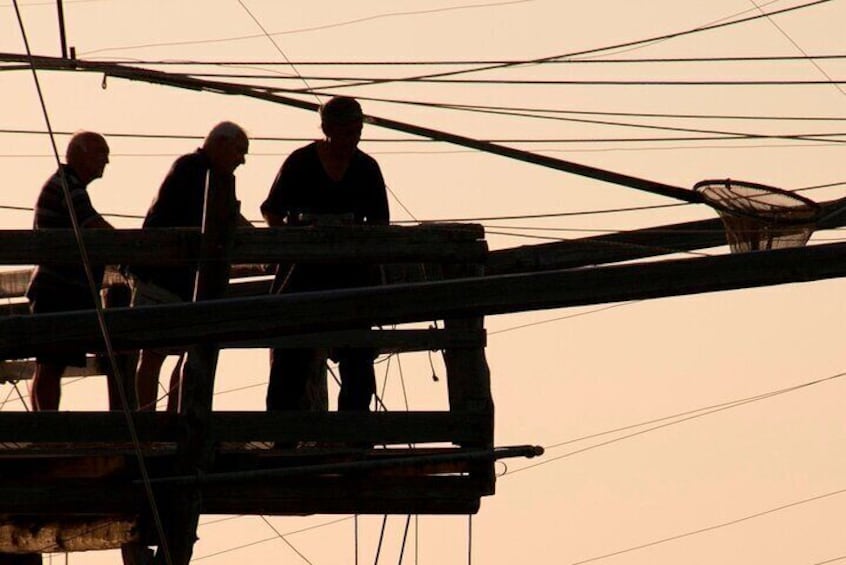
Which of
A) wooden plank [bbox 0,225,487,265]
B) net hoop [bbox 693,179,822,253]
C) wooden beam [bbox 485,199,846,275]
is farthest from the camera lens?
wooden beam [bbox 485,199,846,275]

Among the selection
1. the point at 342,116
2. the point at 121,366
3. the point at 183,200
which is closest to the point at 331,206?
the point at 342,116

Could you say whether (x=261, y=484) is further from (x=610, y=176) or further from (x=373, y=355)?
(x=610, y=176)

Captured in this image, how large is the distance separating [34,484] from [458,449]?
186 cm

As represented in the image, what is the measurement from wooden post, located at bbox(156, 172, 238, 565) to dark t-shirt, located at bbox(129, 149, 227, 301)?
5.64 ft

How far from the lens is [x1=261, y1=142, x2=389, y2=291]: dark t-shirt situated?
11.9 meters

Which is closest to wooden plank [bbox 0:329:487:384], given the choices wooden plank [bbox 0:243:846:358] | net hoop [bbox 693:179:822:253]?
wooden plank [bbox 0:243:846:358]

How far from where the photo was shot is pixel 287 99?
15.2m

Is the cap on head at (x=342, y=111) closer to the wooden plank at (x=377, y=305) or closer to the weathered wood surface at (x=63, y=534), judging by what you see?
the weathered wood surface at (x=63, y=534)

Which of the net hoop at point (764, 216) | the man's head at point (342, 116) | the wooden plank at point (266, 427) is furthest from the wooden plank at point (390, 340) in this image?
the net hoop at point (764, 216)

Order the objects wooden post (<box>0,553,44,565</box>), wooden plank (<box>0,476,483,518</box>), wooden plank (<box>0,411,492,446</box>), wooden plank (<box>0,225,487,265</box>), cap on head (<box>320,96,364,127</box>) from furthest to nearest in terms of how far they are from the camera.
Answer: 1. wooden post (<box>0,553,44,565</box>)
2. cap on head (<box>320,96,364,127</box>)
3. wooden plank (<box>0,476,483,518</box>)
4. wooden plank (<box>0,411,492,446</box>)
5. wooden plank (<box>0,225,487,265</box>)

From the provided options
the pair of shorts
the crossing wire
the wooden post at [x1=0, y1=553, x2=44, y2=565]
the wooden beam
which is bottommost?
the crossing wire

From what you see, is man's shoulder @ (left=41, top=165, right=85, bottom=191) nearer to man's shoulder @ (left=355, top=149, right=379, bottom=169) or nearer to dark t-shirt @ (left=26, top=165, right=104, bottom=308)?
dark t-shirt @ (left=26, top=165, right=104, bottom=308)

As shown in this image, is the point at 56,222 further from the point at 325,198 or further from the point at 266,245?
the point at 266,245

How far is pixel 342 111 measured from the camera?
39.0 feet
